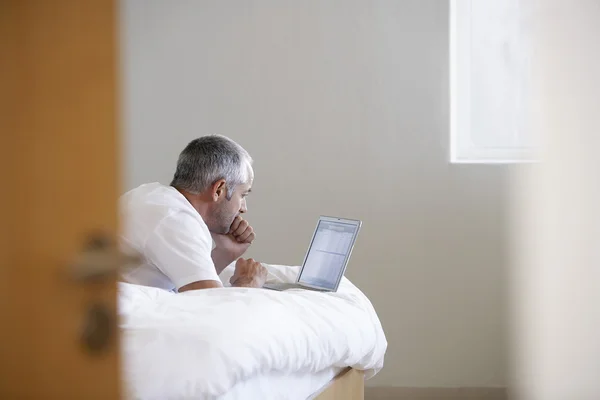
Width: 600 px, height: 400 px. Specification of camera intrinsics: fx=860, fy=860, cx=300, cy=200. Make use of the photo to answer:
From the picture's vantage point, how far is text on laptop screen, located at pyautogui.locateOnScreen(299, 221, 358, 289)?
229 cm

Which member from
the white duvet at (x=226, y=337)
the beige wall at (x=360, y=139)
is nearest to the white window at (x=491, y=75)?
the beige wall at (x=360, y=139)

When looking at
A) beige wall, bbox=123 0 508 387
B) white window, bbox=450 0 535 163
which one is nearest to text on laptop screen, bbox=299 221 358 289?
beige wall, bbox=123 0 508 387

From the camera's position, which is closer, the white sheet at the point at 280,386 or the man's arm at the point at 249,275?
the white sheet at the point at 280,386

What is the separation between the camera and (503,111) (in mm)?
3369

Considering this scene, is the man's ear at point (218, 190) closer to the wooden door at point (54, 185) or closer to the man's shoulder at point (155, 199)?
the man's shoulder at point (155, 199)

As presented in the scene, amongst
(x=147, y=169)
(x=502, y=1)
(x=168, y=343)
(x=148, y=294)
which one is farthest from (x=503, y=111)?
(x=168, y=343)

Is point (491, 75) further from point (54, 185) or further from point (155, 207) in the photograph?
point (54, 185)

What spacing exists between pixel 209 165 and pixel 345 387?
712 mm

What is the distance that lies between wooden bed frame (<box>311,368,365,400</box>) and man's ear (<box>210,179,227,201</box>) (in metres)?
0.61

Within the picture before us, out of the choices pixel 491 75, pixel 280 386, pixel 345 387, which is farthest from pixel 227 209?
pixel 491 75

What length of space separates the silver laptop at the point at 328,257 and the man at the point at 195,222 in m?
0.17

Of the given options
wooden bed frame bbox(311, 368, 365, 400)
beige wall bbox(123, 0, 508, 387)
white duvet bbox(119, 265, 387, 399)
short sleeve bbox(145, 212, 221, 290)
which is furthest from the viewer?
beige wall bbox(123, 0, 508, 387)

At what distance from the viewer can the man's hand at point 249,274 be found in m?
2.17

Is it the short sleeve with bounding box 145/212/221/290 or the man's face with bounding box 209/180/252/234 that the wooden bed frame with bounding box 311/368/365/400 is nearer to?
the short sleeve with bounding box 145/212/221/290
